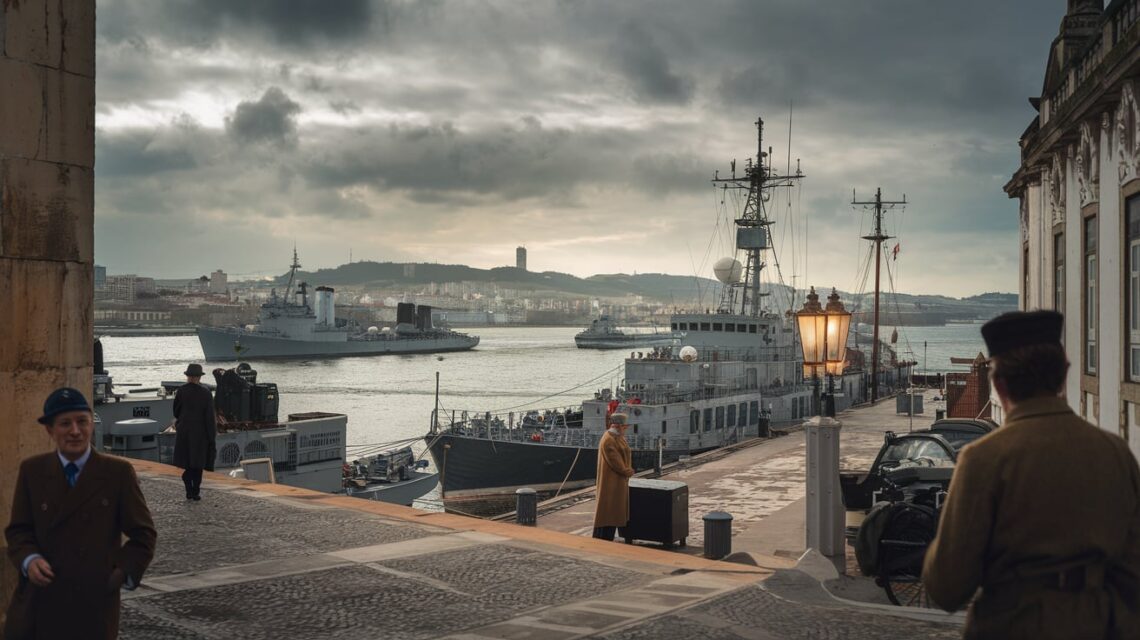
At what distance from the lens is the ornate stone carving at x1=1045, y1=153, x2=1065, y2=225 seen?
15.2m

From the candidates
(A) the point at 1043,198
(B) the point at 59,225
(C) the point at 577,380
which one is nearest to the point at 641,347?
(C) the point at 577,380

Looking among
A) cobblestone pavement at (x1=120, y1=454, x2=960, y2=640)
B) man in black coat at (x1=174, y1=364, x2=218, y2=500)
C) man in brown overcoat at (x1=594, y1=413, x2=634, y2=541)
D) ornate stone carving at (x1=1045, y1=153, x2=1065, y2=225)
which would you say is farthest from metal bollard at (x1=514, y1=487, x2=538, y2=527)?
ornate stone carving at (x1=1045, y1=153, x2=1065, y2=225)

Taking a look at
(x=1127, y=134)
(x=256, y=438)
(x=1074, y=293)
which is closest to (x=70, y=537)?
(x=1127, y=134)

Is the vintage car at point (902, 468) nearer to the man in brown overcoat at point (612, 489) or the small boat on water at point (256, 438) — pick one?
the man in brown overcoat at point (612, 489)

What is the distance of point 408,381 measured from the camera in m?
104

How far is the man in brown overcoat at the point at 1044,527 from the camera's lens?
2908mm

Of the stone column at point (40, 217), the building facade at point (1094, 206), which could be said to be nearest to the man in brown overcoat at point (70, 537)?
the stone column at point (40, 217)

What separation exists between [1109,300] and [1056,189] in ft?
15.1

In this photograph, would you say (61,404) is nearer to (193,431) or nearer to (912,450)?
(193,431)

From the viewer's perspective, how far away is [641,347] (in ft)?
612

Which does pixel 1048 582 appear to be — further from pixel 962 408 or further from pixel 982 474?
pixel 962 408

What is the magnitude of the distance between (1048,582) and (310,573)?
22.5 feet

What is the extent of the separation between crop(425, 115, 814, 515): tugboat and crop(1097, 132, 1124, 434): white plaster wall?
1448 cm

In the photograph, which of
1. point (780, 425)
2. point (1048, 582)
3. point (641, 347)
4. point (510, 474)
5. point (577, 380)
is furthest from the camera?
point (641, 347)
